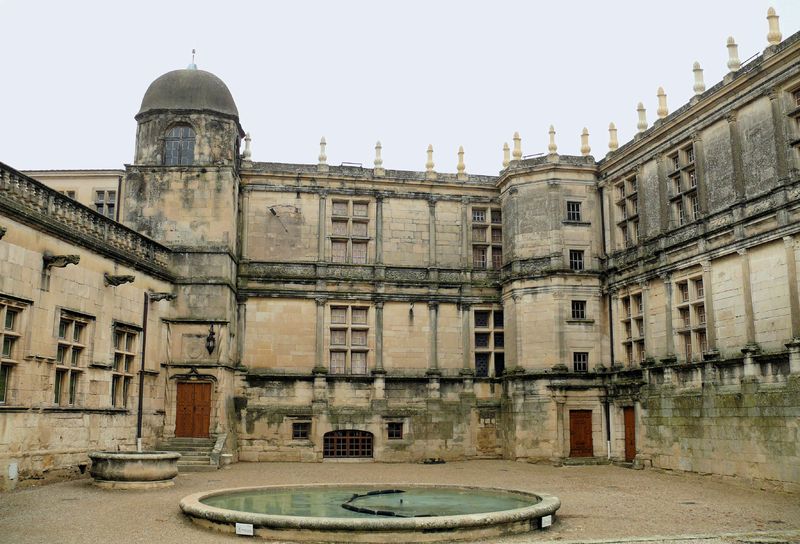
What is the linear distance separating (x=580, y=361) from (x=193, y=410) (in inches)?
479

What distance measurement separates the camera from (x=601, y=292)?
82.4 ft

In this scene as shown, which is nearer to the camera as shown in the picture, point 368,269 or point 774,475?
point 774,475

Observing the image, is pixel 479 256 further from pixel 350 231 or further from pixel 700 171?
pixel 700 171

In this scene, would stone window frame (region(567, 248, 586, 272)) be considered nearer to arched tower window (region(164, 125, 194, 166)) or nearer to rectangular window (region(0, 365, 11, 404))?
arched tower window (region(164, 125, 194, 166))

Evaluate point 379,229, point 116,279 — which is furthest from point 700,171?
point 116,279

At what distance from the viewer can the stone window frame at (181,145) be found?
24.5 metres

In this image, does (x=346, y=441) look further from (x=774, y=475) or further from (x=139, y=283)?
(x=774, y=475)

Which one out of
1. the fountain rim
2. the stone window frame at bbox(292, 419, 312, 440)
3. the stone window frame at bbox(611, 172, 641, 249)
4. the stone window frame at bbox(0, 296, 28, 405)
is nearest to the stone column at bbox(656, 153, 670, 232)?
the stone window frame at bbox(611, 172, 641, 249)

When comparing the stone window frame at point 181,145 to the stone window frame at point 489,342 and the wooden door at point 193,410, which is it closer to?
the wooden door at point 193,410

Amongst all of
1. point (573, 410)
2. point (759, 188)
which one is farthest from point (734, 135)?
point (573, 410)

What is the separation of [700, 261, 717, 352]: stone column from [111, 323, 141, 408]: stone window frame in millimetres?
14970

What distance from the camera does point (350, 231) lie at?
2675 centimetres

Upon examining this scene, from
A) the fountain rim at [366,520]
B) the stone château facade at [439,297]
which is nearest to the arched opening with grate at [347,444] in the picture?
the stone château facade at [439,297]

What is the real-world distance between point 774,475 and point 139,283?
1638 cm
